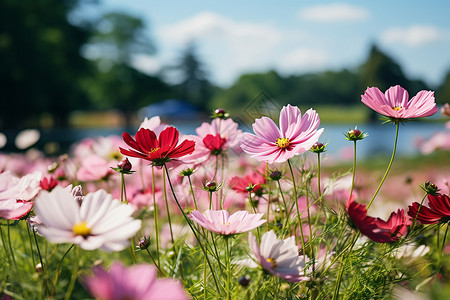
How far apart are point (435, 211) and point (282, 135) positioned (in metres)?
0.24

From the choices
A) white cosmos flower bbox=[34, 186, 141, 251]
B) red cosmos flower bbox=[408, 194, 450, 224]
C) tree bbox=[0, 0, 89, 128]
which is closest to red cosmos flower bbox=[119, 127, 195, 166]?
white cosmos flower bbox=[34, 186, 141, 251]

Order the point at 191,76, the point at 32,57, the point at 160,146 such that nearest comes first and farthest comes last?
the point at 160,146 → the point at 32,57 → the point at 191,76

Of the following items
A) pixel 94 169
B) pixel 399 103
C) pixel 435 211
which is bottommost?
pixel 94 169

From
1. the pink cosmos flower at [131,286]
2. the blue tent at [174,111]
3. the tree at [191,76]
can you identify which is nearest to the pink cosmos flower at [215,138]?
the pink cosmos flower at [131,286]

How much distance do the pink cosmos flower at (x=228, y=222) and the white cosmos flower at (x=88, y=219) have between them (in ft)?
0.28

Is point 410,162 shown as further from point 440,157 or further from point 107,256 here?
point 107,256

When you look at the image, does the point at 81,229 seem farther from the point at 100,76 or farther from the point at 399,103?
the point at 100,76

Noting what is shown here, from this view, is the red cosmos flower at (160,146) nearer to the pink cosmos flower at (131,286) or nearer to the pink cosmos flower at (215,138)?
the pink cosmos flower at (215,138)

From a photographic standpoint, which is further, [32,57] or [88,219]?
[32,57]

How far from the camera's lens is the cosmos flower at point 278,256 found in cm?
44

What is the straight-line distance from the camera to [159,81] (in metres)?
32.7

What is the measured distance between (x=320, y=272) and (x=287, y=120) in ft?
0.76

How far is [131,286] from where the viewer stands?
317 millimetres

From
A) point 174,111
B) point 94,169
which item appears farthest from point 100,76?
point 94,169
